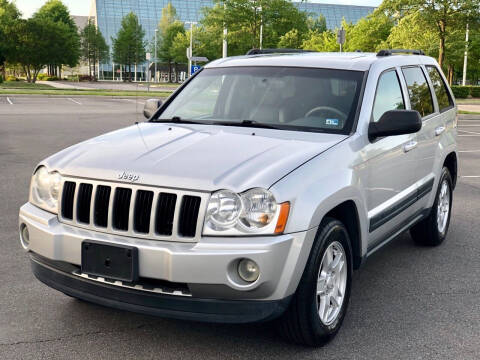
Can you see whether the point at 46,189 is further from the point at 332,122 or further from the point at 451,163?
the point at 451,163

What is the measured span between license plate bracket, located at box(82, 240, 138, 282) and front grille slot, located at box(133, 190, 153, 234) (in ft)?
0.41

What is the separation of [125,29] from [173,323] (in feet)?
281

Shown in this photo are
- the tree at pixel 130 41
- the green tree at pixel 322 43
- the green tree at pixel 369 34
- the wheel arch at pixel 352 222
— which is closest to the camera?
the wheel arch at pixel 352 222

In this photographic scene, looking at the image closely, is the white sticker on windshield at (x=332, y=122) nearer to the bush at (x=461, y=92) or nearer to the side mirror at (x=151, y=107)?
the side mirror at (x=151, y=107)

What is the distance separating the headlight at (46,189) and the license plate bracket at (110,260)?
15.9 inches

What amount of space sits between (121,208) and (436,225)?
3626mm

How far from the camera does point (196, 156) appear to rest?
3.67 m

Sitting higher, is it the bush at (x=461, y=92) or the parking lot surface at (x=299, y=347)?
the parking lot surface at (x=299, y=347)

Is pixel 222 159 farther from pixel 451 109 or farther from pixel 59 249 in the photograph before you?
pixel 451 109

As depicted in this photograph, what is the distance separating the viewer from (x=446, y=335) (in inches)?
157

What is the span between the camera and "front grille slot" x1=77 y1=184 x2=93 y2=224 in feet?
11.6

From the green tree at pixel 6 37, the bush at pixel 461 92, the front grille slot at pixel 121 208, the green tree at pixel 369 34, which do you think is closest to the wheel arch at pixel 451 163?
the front grille slot at pixel 121 208

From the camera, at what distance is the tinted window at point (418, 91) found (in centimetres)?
535

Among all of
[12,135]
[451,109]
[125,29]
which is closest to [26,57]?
[125,29]
